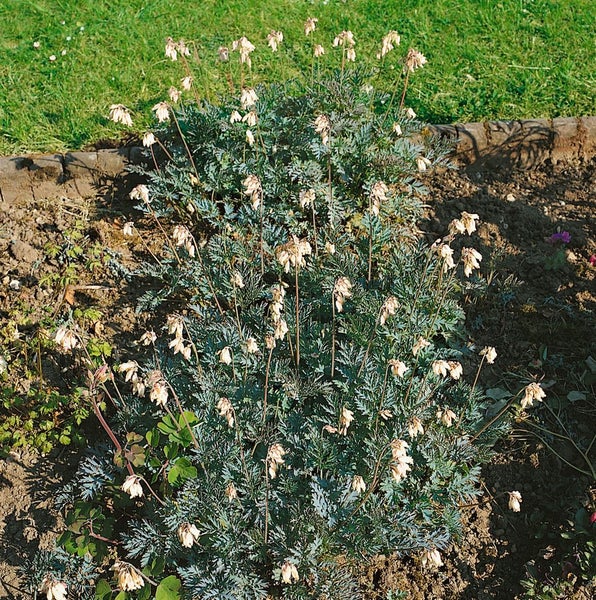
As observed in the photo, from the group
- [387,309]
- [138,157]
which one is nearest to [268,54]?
[138,157]

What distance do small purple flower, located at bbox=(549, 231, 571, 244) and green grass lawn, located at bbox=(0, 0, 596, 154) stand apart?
4.16 feet

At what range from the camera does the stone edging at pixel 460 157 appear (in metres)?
4.89

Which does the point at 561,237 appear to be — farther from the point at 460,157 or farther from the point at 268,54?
the point at 268,54

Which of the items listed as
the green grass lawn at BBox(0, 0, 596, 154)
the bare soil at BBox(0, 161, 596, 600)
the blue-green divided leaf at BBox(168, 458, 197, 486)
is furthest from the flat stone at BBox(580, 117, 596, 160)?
the blue-green divided leaf at BBox(168, 458, 197, 486)

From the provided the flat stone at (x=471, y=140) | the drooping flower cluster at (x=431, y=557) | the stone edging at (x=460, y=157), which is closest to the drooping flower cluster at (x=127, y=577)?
the drooping flower cluster at (x=431, y=557)

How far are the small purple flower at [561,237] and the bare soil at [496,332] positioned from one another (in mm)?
75

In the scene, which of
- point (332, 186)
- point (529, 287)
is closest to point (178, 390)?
point (332, 186)

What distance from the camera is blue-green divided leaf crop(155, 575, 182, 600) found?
2969 mm

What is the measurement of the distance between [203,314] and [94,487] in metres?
1.07

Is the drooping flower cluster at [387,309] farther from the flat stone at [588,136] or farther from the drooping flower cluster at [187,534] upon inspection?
the flat stone at [588,136]

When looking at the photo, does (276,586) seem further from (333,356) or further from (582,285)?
(582,285)

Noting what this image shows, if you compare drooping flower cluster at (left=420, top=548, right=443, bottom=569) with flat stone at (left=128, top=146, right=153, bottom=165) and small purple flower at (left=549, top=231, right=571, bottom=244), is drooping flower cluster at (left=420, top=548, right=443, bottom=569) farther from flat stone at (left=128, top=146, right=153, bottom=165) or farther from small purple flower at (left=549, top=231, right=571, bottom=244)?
flat stone at (left=128, top=146, right=153, bottom=165)

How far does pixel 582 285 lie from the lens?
175 inches

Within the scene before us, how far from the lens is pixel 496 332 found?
168 inches
